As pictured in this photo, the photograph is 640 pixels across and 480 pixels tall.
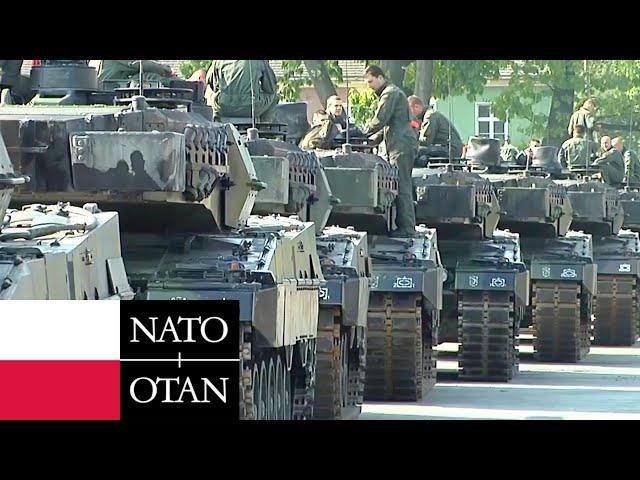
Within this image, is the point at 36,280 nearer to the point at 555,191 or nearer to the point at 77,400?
the point at 77,400

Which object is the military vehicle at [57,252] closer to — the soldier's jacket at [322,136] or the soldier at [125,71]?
the soldier at [125,71]

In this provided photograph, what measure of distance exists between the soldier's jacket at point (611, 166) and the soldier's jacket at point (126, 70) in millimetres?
17680

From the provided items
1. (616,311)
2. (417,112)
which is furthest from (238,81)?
(616,311)

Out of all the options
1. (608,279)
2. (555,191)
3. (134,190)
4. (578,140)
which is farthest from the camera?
(578,140)

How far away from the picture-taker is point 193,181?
13.6 meters

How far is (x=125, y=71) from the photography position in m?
16.7

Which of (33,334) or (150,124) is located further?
(150,124)

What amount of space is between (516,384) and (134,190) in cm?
883

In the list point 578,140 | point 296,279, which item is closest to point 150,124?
point 296,279

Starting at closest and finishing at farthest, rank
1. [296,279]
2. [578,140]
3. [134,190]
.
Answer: [134,190]
[296,279]
[578,140]

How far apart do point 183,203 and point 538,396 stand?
22.3 feet

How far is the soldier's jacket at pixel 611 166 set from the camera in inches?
1319

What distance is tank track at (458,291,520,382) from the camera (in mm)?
21328
